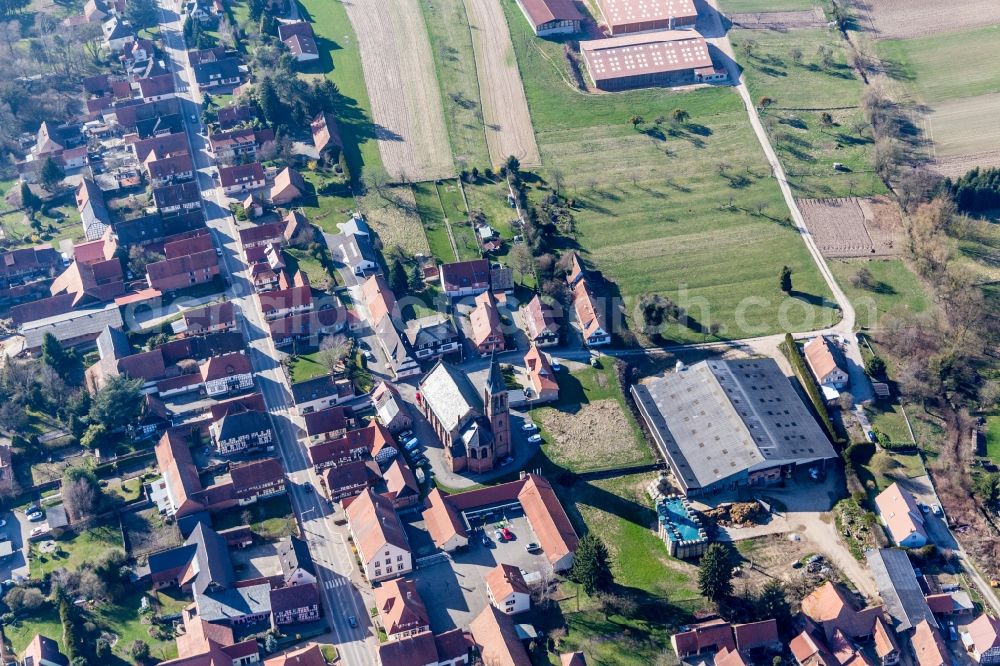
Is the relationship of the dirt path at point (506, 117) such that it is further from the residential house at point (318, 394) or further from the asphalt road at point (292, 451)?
the residential house at point (318, 394)

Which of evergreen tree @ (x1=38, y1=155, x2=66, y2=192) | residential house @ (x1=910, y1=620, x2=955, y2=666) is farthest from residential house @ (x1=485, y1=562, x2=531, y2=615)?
evergreen tree @ (x1=38, y1=155, x2=66, y2=192)

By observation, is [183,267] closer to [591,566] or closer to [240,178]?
[240,178]

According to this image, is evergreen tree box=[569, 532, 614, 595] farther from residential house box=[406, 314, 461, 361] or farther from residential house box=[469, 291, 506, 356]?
residential house box=[406, 314, 461, 361]

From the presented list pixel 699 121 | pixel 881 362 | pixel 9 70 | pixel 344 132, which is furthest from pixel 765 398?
pixel 9 70

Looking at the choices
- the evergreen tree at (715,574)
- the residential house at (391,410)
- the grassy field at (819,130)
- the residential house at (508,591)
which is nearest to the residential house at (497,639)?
the residential house at (508,591)

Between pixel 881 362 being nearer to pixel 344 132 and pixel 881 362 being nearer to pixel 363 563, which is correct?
pixel 363 563

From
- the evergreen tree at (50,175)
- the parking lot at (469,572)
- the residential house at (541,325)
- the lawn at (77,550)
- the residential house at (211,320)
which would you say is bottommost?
the parking lot at (469,572)
